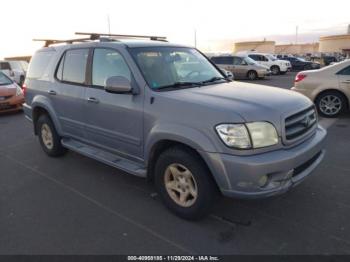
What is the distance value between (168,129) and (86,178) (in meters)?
2.01

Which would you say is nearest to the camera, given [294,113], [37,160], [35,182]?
[294,113]

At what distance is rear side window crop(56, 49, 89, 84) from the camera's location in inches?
183

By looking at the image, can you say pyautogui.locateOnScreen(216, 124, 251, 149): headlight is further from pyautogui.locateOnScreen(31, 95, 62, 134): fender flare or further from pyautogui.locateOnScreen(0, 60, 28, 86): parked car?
pyautogui.locateOnScreen(0, 60, 28, 86): parked car

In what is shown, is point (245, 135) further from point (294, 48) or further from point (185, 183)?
point (294, 48)

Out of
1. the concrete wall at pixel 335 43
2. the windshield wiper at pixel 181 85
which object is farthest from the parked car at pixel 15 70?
the concrete wall at pixel 335 43

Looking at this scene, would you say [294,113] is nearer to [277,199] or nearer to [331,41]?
[277,199]

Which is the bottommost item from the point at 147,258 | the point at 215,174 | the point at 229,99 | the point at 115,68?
the point at 147,258

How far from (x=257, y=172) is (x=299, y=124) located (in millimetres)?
885

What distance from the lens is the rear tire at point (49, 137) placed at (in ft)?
18.0

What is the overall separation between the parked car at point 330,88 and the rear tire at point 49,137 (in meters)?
6.50

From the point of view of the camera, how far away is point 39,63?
574 cm

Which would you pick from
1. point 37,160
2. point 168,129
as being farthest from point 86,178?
point 168,129

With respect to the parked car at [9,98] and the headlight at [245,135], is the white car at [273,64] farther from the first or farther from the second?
the headlight at [245,135]

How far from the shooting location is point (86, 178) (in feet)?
15.7
